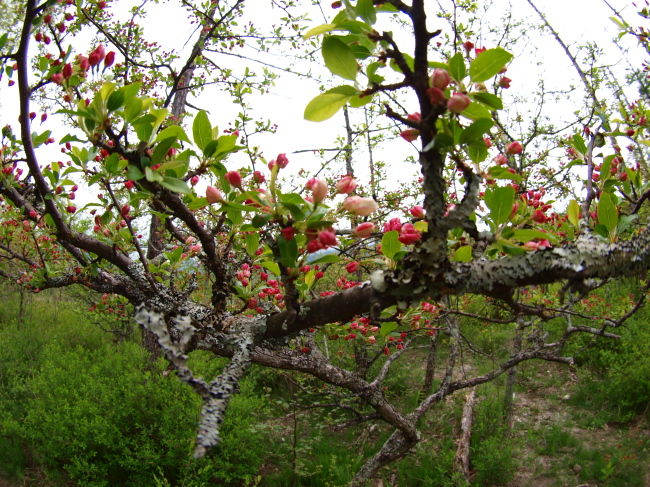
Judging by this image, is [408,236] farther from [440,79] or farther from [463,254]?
[440,79]

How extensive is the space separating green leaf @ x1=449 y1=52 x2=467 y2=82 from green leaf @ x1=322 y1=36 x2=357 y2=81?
189 millimetres

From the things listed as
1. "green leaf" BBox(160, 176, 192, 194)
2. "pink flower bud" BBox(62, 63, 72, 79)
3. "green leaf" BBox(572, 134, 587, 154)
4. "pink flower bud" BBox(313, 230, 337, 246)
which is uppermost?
"green leaf" BBox(572, 134, 587, 154)

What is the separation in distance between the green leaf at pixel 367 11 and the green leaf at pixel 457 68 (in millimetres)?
163

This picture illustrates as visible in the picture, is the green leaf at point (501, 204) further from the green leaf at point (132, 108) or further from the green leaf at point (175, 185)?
the green leaf at point (132, 108)

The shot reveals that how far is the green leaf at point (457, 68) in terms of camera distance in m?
0.69

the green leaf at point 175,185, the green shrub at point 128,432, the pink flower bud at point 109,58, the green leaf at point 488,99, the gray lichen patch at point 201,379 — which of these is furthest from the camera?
the green shrub at point 128,432

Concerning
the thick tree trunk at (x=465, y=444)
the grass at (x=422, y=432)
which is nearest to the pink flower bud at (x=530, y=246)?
the grass at (x=422, y=432)

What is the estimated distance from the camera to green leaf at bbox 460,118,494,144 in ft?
2.08

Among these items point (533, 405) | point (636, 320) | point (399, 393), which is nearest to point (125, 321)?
point (399, 393)

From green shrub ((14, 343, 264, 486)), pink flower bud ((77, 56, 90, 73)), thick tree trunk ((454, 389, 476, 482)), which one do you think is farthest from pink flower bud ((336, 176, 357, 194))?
thick tree trunk ((454, 389, 476, 482))

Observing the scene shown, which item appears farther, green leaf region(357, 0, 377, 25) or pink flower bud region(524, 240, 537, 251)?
pink flower bud region(524, 240, 537, 251)

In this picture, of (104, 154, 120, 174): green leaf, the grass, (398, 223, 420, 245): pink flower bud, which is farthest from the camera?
the grass

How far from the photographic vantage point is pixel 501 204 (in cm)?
79

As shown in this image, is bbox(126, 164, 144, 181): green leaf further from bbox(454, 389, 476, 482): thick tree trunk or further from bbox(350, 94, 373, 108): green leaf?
bbox(454, 389, 476, 482): thick tree trunk
